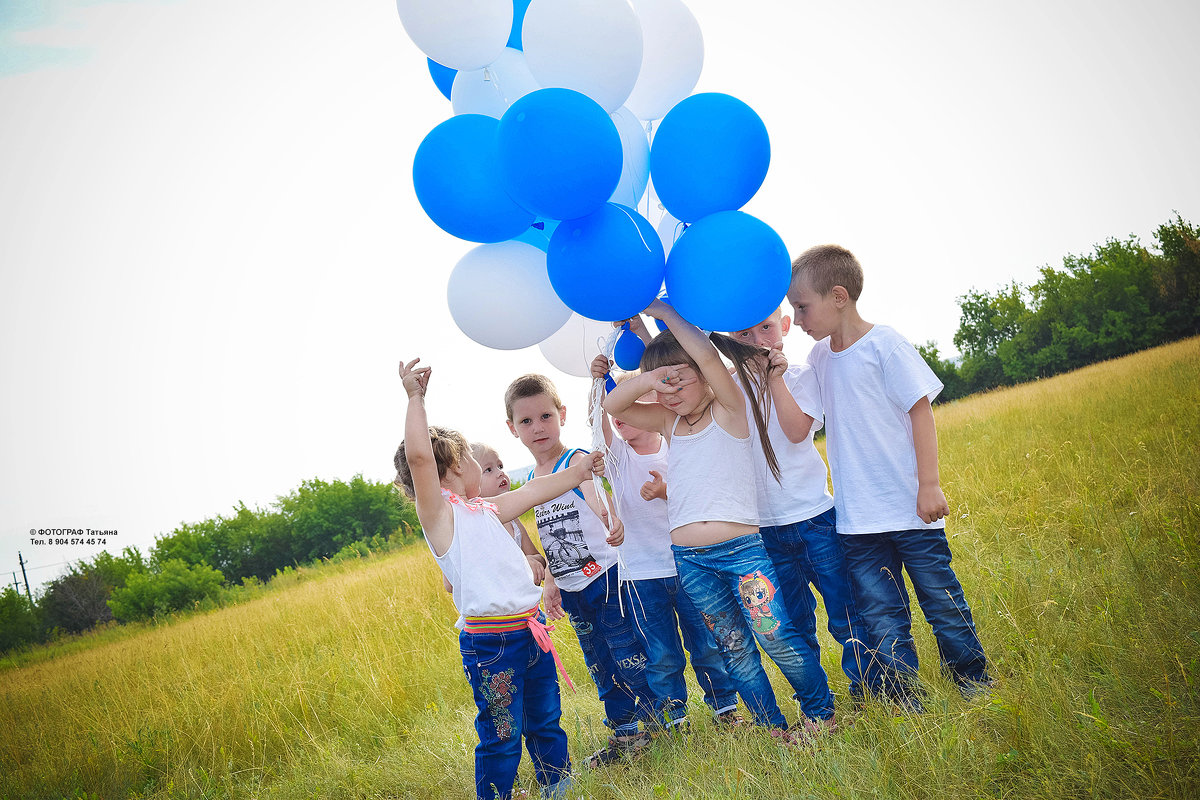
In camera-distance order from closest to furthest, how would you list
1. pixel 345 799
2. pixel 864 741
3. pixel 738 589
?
pixel 864 741 → pixel 738 589 → pixel 345 799

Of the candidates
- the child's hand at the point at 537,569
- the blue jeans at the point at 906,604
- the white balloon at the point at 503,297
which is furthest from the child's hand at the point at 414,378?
the blue jeans at the point at 906,604

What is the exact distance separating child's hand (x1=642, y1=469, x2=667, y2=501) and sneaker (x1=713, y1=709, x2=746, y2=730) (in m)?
0.85

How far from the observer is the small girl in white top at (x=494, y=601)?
7.32 ft

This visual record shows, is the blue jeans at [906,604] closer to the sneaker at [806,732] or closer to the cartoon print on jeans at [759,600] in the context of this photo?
the sneaker at [806,732]

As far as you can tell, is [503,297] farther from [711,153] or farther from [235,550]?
[235,550]

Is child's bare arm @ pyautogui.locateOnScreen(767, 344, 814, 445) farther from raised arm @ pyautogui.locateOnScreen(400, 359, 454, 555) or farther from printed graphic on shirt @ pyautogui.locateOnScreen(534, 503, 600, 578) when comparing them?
raised arm @ pyautogui.locateOnScreen(400, 359, 454, 555)

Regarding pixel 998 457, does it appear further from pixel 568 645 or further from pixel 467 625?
pixel 467 625

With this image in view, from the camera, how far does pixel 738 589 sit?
2195 mm

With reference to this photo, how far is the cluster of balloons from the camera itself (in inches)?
74.2

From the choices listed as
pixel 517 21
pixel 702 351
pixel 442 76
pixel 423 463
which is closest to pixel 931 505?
pixel 702 351

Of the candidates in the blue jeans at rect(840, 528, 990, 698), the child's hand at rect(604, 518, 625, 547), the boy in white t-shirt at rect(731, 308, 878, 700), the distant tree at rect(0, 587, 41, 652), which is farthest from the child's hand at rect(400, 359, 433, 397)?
the distant tree at rect(0, 587, 41, 652)

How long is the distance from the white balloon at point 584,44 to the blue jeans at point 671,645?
1.84 m

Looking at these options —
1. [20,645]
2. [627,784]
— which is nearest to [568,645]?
[627,784]

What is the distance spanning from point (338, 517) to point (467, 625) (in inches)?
1048
